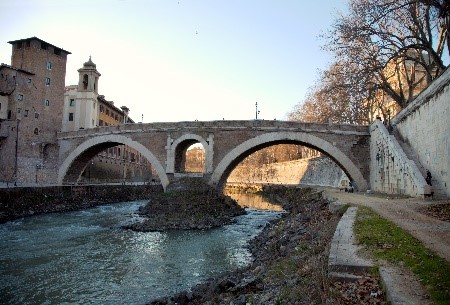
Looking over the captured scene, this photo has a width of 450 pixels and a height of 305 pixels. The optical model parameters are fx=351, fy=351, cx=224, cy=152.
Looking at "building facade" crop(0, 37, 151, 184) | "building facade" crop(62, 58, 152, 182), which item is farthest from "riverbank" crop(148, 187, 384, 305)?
"building facade" crop(62, 58, 152, 182)

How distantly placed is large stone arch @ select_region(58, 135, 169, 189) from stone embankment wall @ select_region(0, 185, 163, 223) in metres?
4.03

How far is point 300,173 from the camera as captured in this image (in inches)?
1923

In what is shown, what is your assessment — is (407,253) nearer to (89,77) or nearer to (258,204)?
(258,204)

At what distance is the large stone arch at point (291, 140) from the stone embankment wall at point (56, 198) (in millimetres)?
11483

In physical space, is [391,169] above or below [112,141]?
below

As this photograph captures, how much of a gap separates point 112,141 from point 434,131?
2496cm

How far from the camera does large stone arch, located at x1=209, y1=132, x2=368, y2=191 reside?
81.2 ft

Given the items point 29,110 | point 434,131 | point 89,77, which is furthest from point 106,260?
point 89,77

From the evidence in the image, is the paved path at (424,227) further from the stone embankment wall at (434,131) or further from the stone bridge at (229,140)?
the stone bridge at (229,140)

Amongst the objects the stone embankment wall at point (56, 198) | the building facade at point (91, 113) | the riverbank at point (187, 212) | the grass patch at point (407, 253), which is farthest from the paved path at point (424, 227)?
the building facade at point (91, 113)

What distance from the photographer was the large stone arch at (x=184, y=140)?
1059 inches

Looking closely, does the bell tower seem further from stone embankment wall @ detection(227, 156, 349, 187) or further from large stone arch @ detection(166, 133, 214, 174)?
stone embankment wall @ detection(227, 156, 349, 187)

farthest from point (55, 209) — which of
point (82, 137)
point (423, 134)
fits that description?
point (423, 134)

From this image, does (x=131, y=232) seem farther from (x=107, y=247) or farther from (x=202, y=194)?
(x=202, y=194)
